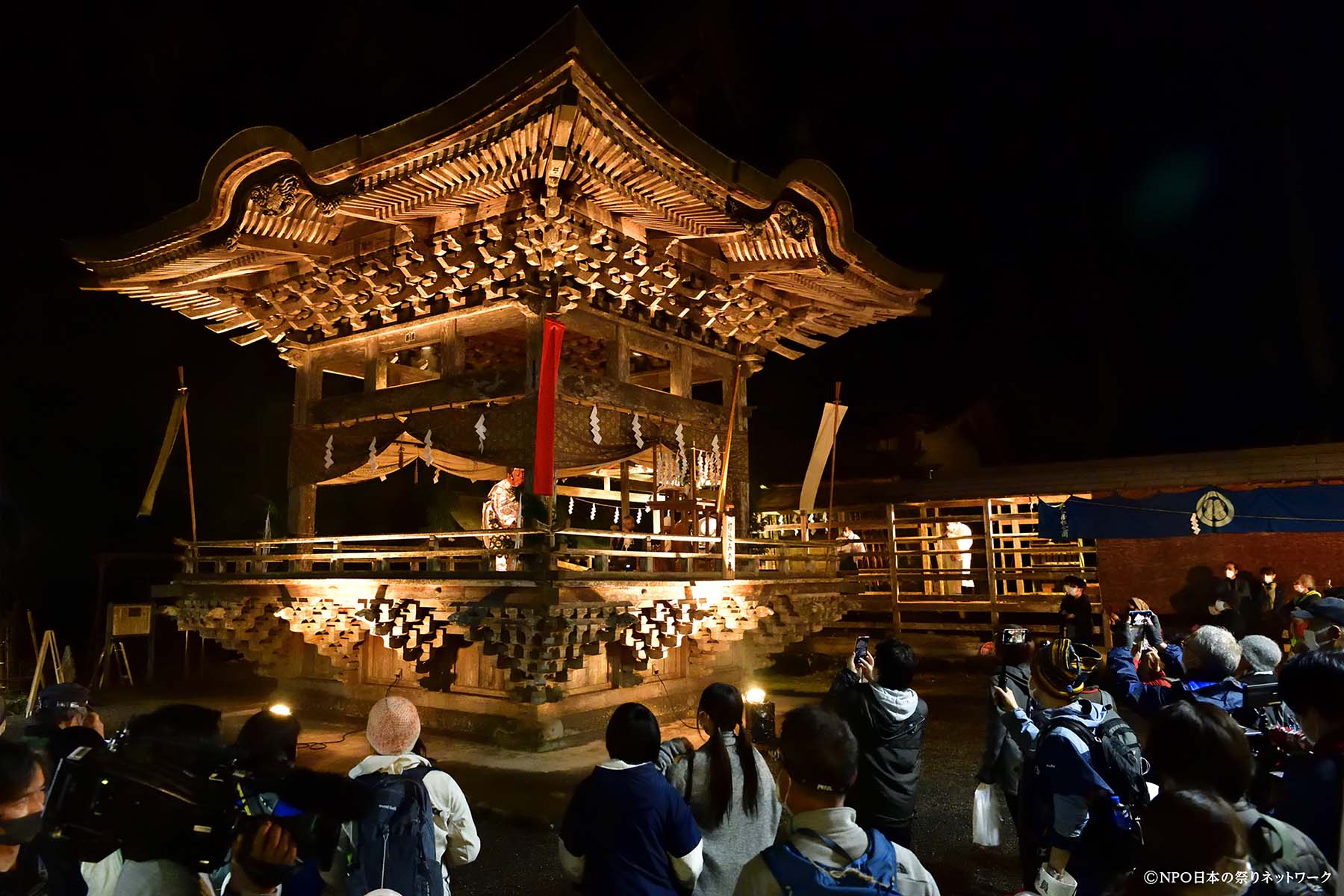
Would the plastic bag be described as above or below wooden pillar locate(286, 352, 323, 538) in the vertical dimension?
below

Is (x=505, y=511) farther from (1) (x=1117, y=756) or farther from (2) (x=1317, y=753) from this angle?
(2) (x=1317, y=753)

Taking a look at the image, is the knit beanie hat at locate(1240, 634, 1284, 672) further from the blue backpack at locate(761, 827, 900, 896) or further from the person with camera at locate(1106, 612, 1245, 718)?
the blue backpack at locate(761, 827, 900, 896)

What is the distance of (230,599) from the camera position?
10.5 metres

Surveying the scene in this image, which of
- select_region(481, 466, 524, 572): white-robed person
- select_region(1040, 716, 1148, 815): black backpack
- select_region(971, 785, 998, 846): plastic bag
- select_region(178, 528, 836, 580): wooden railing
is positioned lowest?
select_region(971, 785, 998, 846): plastic bag

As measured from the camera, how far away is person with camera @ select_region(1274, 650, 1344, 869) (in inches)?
93.7

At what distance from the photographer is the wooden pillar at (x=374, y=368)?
10.8 meters

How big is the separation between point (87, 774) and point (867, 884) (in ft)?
6.76

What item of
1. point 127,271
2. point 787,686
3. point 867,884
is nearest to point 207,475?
point 127,271

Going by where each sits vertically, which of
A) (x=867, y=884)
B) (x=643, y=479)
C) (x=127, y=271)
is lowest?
(x=867, y=884)

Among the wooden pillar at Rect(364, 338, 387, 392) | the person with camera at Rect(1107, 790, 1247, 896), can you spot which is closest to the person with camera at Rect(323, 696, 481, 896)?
the person with camera at Rect(1107, 790, 1247, 896)

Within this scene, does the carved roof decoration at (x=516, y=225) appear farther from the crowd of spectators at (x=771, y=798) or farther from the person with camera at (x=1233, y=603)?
the person with camera at (x=1233, y=603)

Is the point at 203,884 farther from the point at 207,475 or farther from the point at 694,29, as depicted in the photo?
the point at 207,475

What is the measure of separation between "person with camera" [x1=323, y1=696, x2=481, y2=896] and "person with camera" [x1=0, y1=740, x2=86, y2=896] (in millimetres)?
787

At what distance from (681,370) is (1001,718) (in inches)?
311
